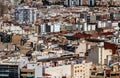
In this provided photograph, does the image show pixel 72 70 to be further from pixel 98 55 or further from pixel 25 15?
pixel 25 15

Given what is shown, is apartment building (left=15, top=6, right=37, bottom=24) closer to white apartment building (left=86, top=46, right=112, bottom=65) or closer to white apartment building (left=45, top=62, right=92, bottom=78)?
white apartment building (left=86, top=46, right=112, bottom=65)

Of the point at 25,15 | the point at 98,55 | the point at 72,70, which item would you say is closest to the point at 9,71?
the point at 72,70

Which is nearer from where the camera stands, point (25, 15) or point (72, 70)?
point (72, 70)

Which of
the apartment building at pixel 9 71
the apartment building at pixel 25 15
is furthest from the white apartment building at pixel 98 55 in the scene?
the apartment building at pixel 25 15

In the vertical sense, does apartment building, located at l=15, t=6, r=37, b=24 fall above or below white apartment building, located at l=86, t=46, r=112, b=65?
below

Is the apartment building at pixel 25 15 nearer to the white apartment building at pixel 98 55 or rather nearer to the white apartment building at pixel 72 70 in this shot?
the white apartment building at pixel 98 55

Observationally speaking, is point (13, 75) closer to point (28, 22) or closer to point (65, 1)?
point (28, 22)

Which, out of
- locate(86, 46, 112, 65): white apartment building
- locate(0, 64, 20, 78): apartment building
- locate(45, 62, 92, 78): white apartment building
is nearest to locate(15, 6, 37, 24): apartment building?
locate(86, 46, 112, 65): white apartment building

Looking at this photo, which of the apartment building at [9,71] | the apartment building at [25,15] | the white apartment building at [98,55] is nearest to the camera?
the apartment building at [9,71]

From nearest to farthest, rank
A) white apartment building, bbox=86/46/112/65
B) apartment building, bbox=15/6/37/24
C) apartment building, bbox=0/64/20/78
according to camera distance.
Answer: apartment building, bbox=0/64/20/78 → white apartment building, bbox=86/46/112/65 → apartment building, bbox=15/6/37/24

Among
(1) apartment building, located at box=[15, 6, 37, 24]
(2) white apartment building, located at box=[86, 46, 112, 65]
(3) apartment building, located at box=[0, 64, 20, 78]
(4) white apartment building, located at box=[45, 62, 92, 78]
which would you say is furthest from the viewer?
(1) apartment building, located at box=[15, 6, 37, 24]

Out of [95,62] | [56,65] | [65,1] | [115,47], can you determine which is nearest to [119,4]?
[65,1]
